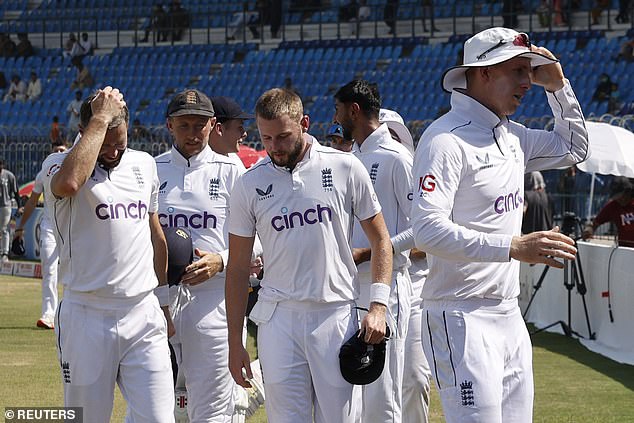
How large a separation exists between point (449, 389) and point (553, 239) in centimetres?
83

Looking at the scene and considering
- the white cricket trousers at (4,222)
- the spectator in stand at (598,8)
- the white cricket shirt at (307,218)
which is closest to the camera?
the white cricket shirt at (307,218)

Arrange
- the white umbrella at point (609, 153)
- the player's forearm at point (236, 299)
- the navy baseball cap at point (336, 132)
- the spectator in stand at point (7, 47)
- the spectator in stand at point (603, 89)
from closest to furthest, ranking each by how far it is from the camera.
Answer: the player's forearm at point (236, 299) → the navy baseball cap at point (336, 132) → the white umbrella at point (609, 153) → the spectator in stand at point (603, 89) → the spectator in stand at point (7, 47)

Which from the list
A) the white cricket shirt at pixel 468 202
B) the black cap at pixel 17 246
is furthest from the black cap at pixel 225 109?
the black cap at pixel 17 246

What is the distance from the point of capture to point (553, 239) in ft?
15.0

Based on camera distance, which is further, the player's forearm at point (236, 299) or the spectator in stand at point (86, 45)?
the spectator in stand at point (86, 45)

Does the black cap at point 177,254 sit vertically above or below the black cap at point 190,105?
below

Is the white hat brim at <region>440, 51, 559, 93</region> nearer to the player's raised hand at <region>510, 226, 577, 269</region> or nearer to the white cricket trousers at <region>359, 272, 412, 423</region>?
the player's raised hand at <region>510, 226, 577, 269</region>

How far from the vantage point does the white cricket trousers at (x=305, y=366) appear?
5172mm

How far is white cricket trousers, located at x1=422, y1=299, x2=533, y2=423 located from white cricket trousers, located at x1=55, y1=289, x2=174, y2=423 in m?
1.35

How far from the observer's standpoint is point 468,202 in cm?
500

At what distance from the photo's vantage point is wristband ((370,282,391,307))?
5.31 metres

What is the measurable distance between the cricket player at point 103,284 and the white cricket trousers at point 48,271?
7.88 metres

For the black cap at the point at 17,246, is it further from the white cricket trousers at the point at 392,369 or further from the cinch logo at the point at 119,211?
the cinch logo at the point at 119,211

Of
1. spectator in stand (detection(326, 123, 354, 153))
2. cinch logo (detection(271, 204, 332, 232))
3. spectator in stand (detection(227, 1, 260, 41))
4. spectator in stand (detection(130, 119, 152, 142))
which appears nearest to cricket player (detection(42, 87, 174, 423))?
cinch logo (detection(271, 204, 332, 232))
